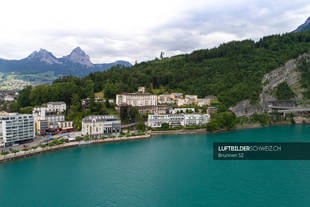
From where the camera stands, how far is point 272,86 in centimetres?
2652

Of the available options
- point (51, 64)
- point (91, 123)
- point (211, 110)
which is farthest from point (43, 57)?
point (211, 110)

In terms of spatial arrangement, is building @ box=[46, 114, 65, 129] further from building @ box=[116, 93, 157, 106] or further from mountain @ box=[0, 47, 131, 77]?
mountain @ box=[0, 47, 131, 77]

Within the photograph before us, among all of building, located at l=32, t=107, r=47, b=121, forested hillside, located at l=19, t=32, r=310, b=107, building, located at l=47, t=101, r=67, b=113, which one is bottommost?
building, located at l=32, t=107, r=47, b=121

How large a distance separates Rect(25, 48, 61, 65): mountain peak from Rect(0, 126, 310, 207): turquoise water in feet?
371

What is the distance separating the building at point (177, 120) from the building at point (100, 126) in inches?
122

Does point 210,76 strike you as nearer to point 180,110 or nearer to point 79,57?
point 180,110

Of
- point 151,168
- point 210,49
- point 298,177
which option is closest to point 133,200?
point 151,168

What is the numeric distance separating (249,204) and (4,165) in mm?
11563

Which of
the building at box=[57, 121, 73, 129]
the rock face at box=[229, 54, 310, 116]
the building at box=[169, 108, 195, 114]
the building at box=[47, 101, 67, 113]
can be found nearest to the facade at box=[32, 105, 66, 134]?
the building at box=[57, 121, 73, 129]

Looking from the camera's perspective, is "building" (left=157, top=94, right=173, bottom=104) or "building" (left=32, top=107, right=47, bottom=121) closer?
"building" (left=32, top=107, right=47, bottom=121)

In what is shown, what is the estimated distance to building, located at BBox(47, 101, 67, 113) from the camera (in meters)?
19.6

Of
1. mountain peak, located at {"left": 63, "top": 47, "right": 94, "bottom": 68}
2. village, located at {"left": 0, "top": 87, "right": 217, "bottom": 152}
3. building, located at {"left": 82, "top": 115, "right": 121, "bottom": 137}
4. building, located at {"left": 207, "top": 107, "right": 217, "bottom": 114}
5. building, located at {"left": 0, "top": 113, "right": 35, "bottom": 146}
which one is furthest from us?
mountain peak, located at {"left": 63, "top": 47, "right": 94, "bottom": 68}

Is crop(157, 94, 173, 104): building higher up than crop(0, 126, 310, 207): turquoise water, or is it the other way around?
crop(157, 94, 173, 104): building

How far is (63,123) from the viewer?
17188mm
